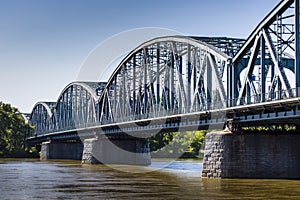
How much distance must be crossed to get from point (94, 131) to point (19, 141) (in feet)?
181

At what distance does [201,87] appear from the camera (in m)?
71.0

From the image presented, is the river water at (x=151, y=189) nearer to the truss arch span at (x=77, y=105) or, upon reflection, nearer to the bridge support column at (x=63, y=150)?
the truss arch span at (x=77, y=105)

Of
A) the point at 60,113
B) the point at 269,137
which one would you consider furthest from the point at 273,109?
the point at 60,113

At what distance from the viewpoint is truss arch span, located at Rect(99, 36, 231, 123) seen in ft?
222

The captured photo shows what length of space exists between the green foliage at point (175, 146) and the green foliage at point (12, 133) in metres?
31.4

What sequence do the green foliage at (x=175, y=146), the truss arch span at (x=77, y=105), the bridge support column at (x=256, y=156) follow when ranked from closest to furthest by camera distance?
1. the bridge support column at (x=256, y=156)
2. the truss arch span at (x=77, y=105)
3. the green foliage at (x=175, y=146)

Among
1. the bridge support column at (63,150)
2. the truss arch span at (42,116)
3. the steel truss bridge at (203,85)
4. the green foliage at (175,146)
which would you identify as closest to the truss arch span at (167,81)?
the steel truss bridge at (203,85)

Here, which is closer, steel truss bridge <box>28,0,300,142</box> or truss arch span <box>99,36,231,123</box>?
steel truss bridge <box>28,0,300,142</box>

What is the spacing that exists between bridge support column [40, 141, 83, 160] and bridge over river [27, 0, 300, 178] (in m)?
15.9

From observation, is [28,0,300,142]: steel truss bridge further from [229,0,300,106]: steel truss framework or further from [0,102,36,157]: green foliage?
[0,102,36,157]: green foliage

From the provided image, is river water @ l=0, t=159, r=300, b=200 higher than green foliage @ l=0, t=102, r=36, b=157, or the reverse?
green foliage @ l=0, t=102, r=36, b=157

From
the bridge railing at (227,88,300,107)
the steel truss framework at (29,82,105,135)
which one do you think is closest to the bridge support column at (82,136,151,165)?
the steel truss framework at (29,82,105,135)

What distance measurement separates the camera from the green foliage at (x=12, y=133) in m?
154

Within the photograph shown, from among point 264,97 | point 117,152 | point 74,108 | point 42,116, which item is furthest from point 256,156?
point 42,116
